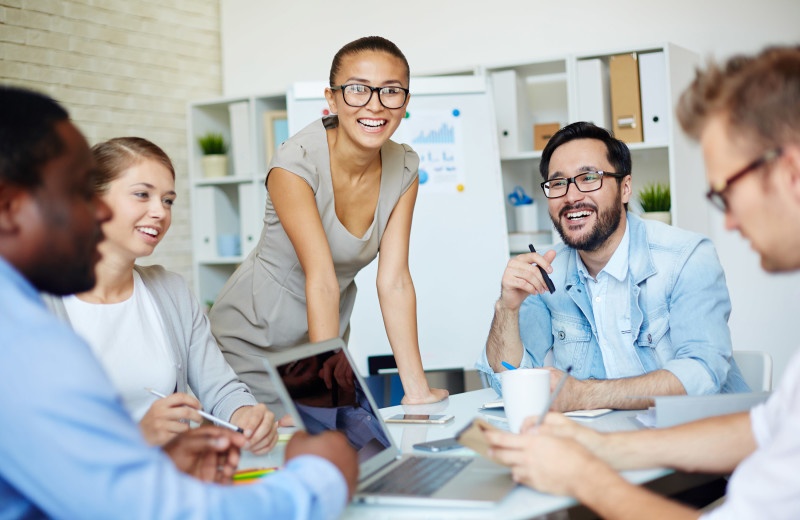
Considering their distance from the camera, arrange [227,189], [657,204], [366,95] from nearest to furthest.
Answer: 1. [366,95]
2. [657,204]
3. [227,189]

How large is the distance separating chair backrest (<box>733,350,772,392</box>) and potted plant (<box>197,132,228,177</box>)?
9.92 ft

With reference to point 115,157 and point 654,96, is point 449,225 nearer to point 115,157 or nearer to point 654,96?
point 654,96

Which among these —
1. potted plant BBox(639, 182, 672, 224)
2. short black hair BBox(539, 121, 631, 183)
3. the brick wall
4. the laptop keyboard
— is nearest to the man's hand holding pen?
short black hair BBox(539, 121, 631, 183)

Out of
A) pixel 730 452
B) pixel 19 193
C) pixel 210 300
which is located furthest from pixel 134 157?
pixel 210 300

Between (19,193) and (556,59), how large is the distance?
299 centimetres

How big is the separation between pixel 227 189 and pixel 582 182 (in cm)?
281

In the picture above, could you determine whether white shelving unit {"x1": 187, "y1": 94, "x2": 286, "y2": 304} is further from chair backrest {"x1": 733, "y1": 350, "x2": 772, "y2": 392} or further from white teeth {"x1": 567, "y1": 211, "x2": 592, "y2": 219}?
chair backrest {"x1": 733, "y1": 350, "x2": 772, "y2": 392}

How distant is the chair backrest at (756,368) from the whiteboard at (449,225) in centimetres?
141

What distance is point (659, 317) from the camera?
176cm

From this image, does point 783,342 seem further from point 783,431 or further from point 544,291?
point 783,431

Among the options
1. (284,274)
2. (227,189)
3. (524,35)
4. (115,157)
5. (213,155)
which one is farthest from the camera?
(227,189)

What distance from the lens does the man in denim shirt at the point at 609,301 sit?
62.9 inches

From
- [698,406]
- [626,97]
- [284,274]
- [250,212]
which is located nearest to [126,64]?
[250,212]

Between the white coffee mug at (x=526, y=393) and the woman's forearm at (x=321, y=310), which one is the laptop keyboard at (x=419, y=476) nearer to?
the white coffee mug at (x=526, y=393)
